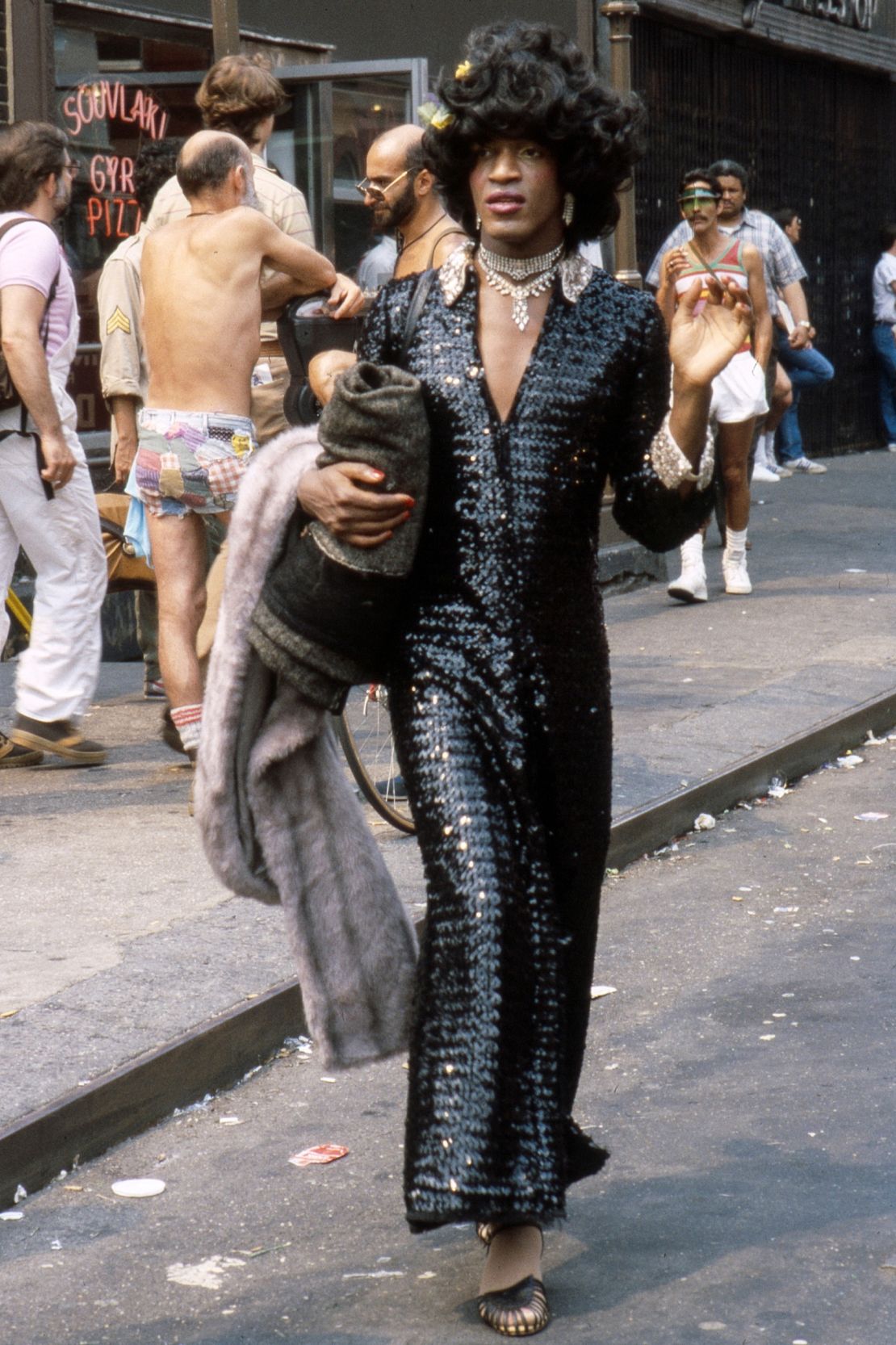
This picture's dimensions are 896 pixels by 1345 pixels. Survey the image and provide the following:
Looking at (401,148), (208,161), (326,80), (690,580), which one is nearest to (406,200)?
(401,148)

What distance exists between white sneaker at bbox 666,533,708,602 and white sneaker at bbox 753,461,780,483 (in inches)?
239

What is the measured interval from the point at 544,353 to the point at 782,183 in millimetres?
16359

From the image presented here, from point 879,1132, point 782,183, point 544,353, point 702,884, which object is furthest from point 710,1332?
point 782,183

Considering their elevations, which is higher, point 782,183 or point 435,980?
point 782,183

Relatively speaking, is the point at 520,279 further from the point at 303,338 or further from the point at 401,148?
the point at 303,338

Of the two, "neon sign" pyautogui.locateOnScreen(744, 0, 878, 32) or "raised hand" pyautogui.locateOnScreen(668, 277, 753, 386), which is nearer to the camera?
"raised hand" pyautogui.locateOnScreen(668, 277, 753, 386)

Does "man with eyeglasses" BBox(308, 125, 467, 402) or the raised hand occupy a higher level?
"man with eyeglasses" BBox(308, 125, 467, 402)

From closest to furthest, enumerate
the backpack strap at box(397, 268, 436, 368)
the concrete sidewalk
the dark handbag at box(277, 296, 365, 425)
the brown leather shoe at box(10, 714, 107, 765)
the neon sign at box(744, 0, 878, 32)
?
1. the backpack strap at box(397, 268, 436, 368)
2. the concrete sidewalk
3. the dark handbag at box(277, 296, 365, 425)
4. the brown leather shoe at box(10, 714, 107, 765)
5. the neon sign at box(744, 0, 878, 32)

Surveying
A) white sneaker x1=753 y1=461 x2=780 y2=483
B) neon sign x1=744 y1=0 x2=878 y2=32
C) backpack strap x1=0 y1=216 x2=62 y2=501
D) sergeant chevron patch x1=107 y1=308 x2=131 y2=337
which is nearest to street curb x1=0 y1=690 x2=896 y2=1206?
backpack strap x1=0 y1=216 x2=62 y2=501

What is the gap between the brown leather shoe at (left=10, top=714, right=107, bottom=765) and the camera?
7031mm

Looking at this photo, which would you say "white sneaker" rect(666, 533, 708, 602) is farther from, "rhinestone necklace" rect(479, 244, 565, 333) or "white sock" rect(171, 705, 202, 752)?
"rhinestone necklace" rect(479, 244, 565, 333)

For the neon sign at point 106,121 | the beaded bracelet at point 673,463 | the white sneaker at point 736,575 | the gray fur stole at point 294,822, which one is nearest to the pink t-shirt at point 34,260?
the neon sign at point 106,121

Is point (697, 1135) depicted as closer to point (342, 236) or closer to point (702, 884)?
point (702, 884)

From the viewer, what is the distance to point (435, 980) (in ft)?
10.8
